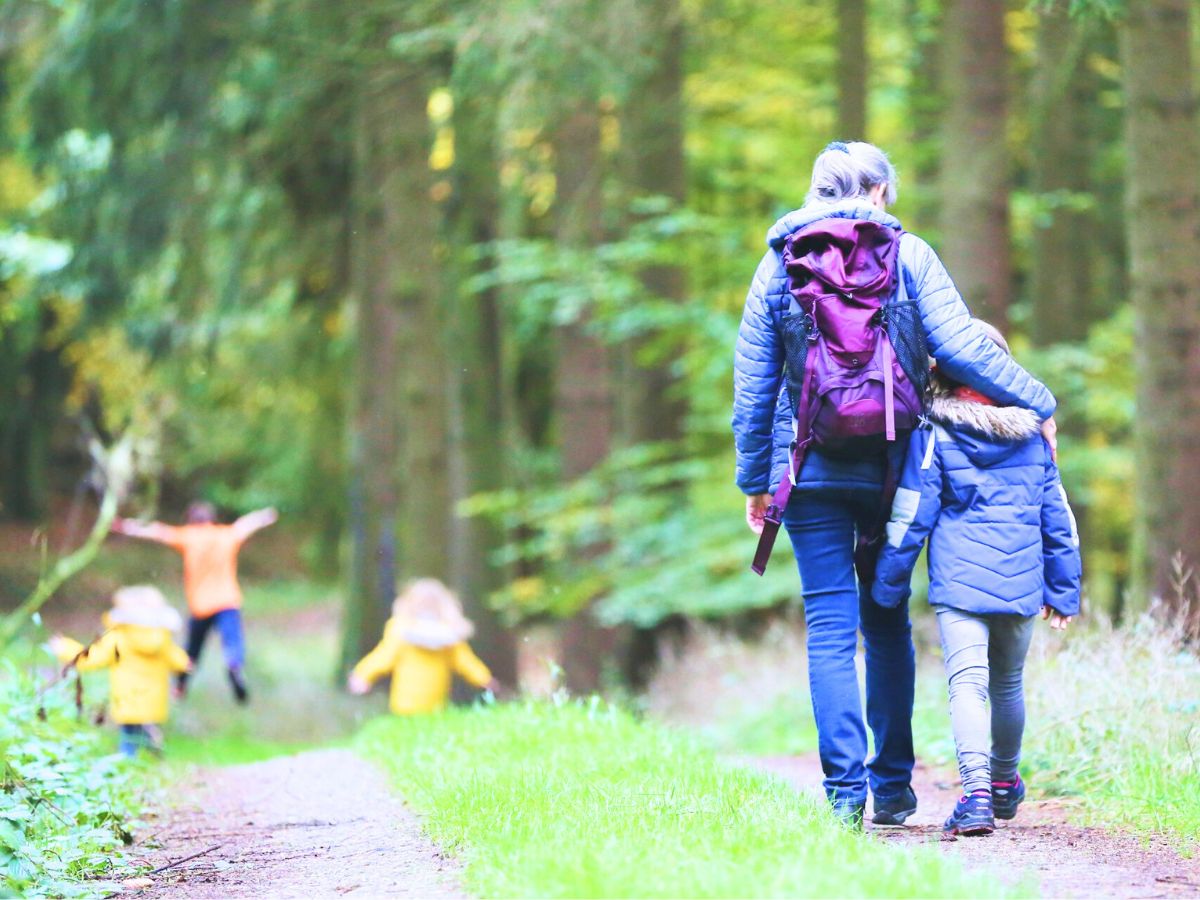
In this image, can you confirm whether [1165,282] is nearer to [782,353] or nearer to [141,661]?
[782,353]

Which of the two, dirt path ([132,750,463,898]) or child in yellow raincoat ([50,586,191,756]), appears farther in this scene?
child in yellow raincoat ([50,586,191,756])

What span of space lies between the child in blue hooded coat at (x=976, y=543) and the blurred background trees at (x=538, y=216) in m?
5.30

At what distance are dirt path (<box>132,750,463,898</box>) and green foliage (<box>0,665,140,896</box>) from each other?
0.68 feet

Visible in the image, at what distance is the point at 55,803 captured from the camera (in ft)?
20.2

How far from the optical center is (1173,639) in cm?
690

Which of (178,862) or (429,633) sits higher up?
(429,633)

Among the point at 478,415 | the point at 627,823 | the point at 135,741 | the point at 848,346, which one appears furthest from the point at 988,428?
the point at 478,415

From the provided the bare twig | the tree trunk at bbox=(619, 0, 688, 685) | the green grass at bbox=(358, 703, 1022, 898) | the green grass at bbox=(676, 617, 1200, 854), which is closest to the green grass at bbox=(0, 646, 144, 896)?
the bare twig

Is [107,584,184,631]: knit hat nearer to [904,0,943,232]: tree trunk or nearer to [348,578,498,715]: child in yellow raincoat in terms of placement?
[348,578,498,715]: child in yellow raincoat

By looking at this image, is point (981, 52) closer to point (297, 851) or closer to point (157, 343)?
point (297, 851)

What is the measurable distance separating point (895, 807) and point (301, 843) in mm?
2128

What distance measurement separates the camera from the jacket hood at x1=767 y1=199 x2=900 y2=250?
197 inches

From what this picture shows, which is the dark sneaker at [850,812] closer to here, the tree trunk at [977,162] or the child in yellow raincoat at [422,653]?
the tree trunk at [977,162]

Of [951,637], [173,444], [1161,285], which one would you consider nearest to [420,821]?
[951,637]
